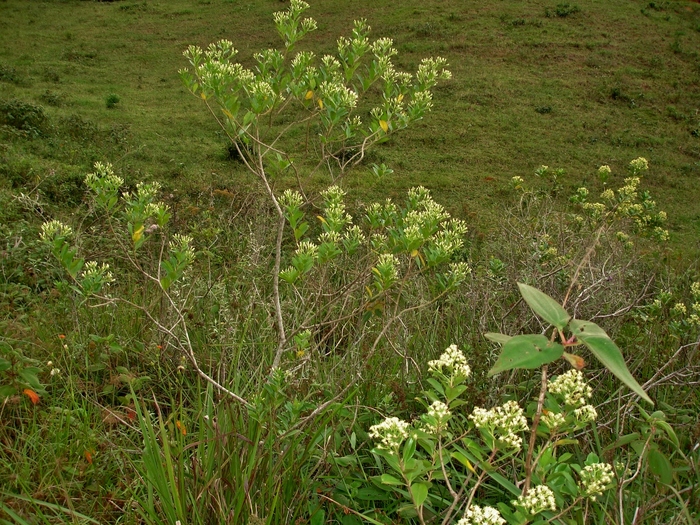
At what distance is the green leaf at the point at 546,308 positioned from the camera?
1.14m

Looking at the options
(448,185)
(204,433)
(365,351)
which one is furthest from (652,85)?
(204,433)

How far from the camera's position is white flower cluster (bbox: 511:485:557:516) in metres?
1.26

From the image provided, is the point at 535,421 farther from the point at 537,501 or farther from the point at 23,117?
the point at 23,117

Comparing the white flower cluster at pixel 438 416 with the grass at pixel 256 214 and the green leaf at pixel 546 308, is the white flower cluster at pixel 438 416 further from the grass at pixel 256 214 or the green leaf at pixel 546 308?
the grass at pixel 256 214

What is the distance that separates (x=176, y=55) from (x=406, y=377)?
11.1 metres

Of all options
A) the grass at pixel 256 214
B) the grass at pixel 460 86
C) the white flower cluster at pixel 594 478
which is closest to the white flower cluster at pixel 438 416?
the white flower cluster at pixel 594 478

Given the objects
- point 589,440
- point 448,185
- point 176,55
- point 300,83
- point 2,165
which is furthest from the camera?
point 176,55

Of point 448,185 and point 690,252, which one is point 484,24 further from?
point 690,252

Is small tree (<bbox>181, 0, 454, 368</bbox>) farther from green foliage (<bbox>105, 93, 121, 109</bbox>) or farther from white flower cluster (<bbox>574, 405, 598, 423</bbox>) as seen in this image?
green foliage (<bbox>105, 93, 121, 109</bbox>)

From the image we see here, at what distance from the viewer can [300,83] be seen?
94.2 inches

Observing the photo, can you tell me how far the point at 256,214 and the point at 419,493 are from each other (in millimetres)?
3494

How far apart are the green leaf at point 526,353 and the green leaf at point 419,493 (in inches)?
17.0

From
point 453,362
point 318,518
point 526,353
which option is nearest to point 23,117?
point 318,518

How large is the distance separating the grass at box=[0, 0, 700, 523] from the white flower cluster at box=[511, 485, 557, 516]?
2.38 feet
